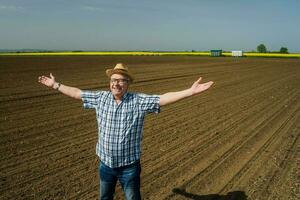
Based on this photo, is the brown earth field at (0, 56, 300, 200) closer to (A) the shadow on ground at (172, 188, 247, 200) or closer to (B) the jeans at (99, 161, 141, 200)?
(A) the shadow on ground at (172, 188, 247, 200)

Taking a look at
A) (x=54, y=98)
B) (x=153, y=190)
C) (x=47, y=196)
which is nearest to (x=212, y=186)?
(x=153, y=190)

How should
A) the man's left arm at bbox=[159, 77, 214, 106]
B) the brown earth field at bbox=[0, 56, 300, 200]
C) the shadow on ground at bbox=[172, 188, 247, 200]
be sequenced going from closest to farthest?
the man's left arm at bbox=[159, 77, 214, 106], the shadow on ground at bbox=[172, 188, 247, 200], the brown earth field at bbox=[0, 56, 300, 200]

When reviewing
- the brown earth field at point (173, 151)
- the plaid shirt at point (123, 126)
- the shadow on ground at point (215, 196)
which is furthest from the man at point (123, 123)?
the shadow on ground at point (215, 196)

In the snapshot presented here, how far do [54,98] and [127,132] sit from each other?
36.8ft

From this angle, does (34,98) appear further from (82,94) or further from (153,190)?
(82,94)

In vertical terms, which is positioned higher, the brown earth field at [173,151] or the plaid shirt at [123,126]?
the plaid shirt at [123,126]

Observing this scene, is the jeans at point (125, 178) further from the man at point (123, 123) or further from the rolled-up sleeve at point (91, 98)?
the rolled-up sleeve at point (91, 98)

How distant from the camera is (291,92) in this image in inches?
708

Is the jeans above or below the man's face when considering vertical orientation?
below

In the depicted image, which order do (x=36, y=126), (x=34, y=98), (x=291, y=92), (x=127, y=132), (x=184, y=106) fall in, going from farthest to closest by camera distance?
(x=291, y=92) → (x=34, y=98) → (x=184, y=106) → (x=36, y=126) → (x=127, y=132)

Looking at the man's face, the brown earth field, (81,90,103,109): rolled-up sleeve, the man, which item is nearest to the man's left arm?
the man

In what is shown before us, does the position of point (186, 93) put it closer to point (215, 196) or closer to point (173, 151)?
point (215, 196)

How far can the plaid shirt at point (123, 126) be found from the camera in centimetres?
373

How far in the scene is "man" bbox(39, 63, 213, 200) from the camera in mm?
3729
